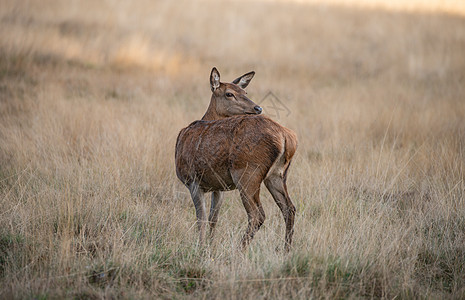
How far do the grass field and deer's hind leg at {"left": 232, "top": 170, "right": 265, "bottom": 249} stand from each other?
7.4 inches

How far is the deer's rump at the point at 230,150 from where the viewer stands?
4789 mm

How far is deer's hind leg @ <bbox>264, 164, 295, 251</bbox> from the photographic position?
4977mm

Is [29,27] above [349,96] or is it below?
above

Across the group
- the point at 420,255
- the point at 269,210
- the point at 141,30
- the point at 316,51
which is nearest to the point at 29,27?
the point at 141,30

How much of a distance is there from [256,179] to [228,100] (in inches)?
82.7

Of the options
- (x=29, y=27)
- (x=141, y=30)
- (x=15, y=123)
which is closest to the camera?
(x=15, y=123)

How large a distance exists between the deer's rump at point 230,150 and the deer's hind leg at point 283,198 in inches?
9.7

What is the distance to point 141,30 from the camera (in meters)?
17.2

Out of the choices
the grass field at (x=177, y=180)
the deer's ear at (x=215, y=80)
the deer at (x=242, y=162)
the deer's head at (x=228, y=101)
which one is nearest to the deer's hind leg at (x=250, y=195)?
the deer at (x=242, y=162)

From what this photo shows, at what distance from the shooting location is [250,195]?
15.9 ft

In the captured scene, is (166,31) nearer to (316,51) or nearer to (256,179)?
(316,51)

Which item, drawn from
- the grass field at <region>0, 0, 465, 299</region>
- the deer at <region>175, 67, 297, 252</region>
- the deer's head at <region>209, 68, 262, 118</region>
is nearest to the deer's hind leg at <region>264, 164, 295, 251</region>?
the deer at <region>175, 67, 297, 252</region>

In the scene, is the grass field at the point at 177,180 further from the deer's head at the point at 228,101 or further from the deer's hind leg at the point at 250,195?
the deer's head at the point at 228,101

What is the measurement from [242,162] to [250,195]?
35cm
